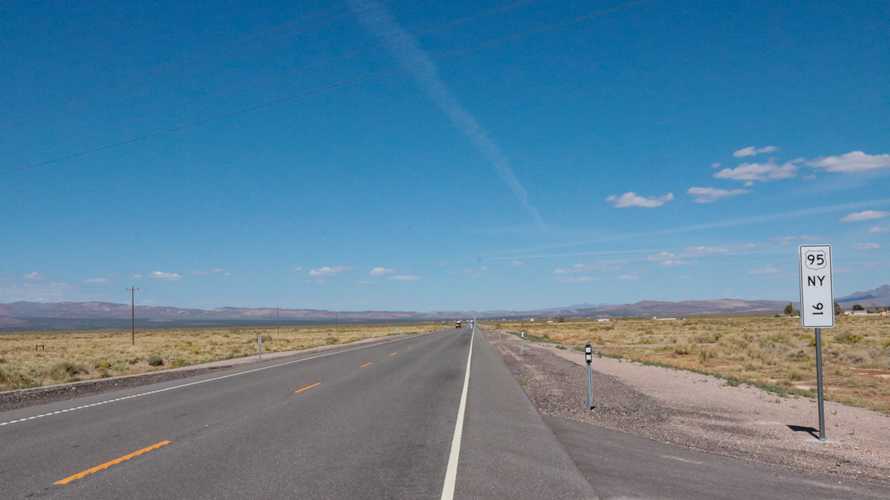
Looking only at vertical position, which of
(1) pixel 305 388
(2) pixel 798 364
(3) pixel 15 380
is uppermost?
(1) pixel 305 388

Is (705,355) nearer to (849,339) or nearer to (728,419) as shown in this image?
(849,339)

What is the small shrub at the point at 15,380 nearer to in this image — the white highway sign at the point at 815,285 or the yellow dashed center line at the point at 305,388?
the yellow dashed center line at the point at 305,388

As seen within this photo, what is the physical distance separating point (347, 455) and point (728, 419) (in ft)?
27.6

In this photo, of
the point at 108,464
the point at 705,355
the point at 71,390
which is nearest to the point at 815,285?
the point at 108,464

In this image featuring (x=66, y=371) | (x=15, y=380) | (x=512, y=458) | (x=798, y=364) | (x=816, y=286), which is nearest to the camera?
(x=512, y=458)

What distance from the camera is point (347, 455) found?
9.20 metres

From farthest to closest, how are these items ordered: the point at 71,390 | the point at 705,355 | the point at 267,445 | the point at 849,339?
the point at 849,339 < the point at 705,355 < the point at 71,390 < the point at 267,445

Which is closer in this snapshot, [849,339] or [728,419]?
[728,419]

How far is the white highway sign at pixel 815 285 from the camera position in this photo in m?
10.9

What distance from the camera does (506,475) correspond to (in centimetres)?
819

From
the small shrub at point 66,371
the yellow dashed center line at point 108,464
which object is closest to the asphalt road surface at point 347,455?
the yellow dashed center line at point 108,464

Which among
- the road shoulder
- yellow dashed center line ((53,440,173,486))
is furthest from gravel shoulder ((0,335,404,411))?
the road shoulder

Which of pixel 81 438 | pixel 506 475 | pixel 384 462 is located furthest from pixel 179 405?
pixel 506 475

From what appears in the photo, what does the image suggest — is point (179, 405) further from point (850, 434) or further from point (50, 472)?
point (850, 434)
